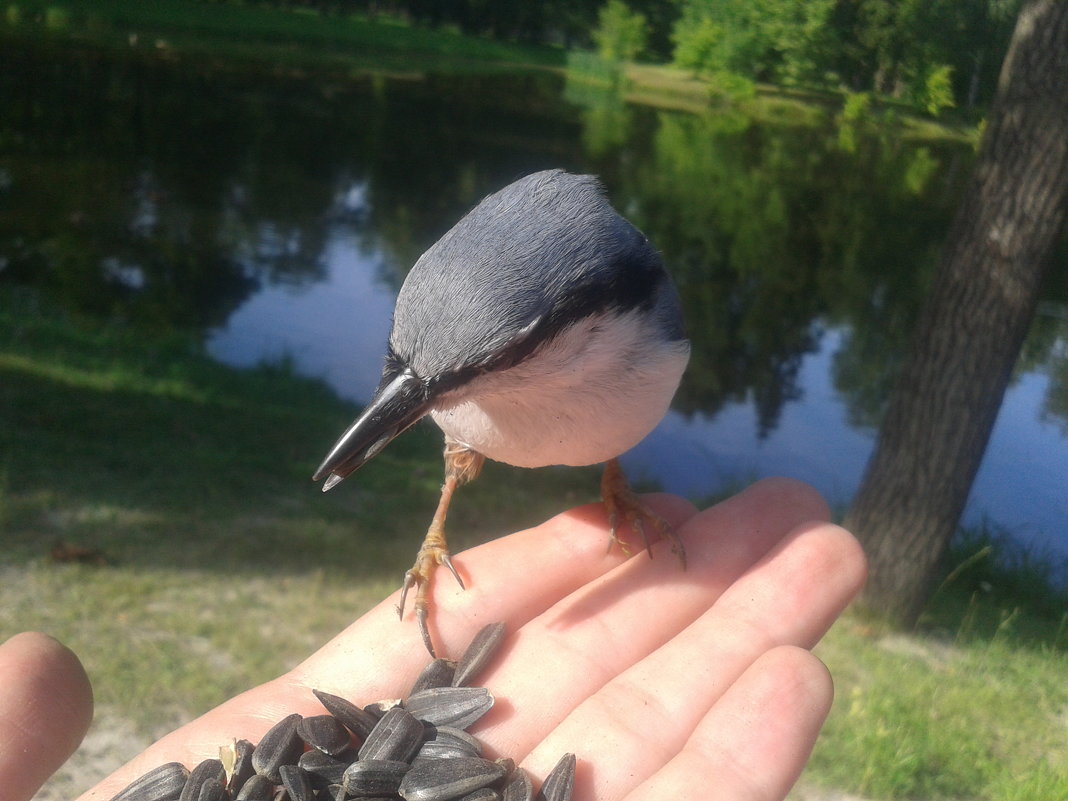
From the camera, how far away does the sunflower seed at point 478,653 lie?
Result: 6.86ft

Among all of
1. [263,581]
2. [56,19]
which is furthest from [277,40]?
[263,581]

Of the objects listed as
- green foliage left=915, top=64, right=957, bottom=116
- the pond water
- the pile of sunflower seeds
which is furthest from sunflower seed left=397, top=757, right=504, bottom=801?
the pond water

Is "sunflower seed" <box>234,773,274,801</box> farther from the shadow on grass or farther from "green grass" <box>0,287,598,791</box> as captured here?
the shadow on grass

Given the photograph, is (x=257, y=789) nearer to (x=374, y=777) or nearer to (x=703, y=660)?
(x=374, y=777)

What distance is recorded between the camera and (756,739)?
66.3 inches

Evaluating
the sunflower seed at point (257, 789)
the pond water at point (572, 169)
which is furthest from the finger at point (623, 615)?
the pond water at point (572, 169)

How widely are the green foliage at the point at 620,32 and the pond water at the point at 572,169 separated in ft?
2.53

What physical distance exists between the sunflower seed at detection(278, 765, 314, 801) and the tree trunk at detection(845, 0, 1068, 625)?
3013 mm

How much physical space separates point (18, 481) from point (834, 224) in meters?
6.19

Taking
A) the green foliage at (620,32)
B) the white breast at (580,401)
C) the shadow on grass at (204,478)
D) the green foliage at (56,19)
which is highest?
the green foliage at (620,32)

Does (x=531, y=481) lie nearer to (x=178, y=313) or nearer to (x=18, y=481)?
(x=18, y=481)

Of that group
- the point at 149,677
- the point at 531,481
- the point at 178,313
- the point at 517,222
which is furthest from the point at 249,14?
the point at 517,222

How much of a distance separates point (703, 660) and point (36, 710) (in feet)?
4.60

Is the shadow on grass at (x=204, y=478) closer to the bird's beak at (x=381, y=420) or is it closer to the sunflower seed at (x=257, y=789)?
the sunflower seed at (x=257, y=789)
